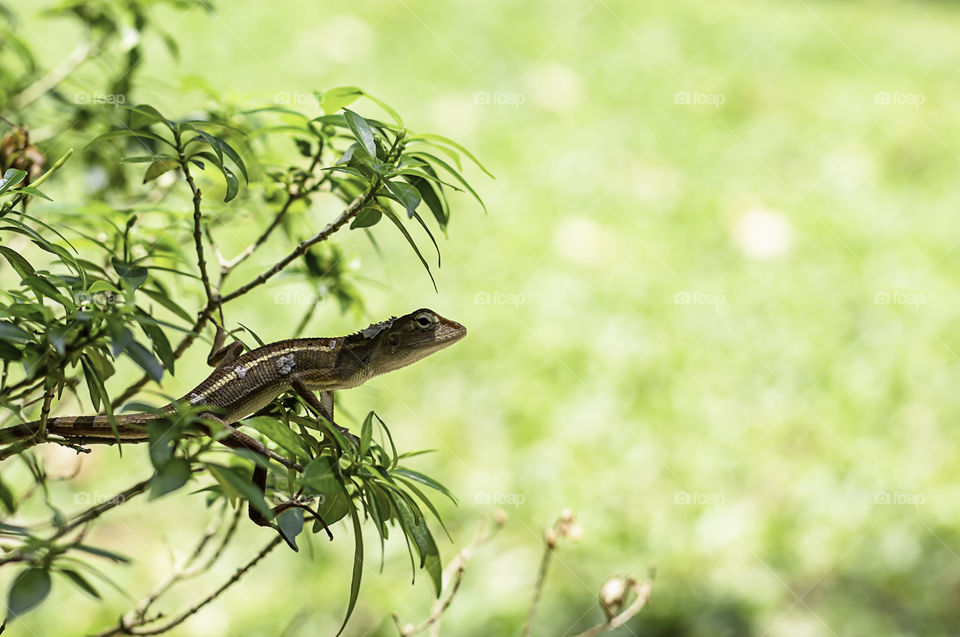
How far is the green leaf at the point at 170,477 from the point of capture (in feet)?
3.51

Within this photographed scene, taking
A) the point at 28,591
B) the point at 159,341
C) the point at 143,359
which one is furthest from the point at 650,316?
the point at 28,591

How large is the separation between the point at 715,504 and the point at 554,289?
5.86 feet

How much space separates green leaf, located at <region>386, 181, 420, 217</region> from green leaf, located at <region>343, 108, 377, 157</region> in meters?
0.07

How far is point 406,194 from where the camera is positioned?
1.47 metres

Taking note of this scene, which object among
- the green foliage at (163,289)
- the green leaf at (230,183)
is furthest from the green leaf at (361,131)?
the green leaf at (230,183)

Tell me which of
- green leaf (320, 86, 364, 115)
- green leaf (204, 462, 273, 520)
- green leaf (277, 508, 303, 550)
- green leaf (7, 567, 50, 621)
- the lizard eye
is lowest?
the lizard eye

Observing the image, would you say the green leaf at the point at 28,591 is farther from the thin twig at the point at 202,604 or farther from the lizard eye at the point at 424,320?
the lizard eye at the point at 424,320

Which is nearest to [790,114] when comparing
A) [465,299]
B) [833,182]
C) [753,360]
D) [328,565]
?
[833,182]

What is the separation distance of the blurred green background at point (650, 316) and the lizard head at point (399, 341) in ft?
2.03

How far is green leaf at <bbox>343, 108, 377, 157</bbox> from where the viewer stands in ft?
4.87

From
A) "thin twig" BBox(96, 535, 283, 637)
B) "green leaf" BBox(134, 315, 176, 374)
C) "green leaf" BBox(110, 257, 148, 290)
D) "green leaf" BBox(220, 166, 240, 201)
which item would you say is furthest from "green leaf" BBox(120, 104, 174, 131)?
"thin twig" BBox(96, 535, 283, 637)

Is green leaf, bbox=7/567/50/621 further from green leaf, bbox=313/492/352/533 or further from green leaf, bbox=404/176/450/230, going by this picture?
green leaf, bbox=404/176/450/230

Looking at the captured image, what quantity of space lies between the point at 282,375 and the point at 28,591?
83cm

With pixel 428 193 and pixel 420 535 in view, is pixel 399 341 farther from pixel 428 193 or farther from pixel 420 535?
pixel 420 535
